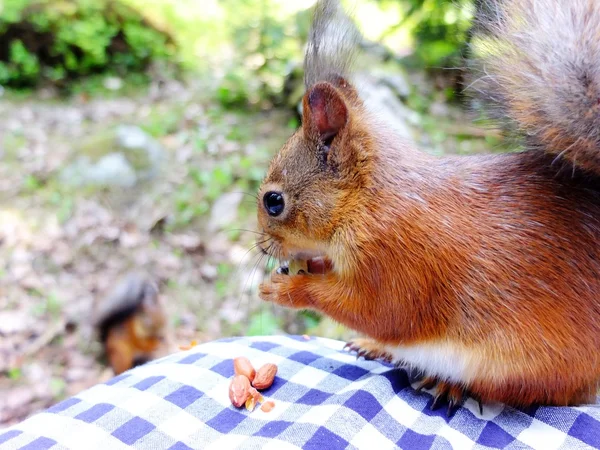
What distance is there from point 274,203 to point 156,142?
9.37 ft

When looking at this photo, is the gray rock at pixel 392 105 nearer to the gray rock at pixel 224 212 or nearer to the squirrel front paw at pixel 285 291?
the gray rock at pixel 224 212

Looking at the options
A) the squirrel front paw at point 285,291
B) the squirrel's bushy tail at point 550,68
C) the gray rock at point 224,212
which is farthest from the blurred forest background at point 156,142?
the squirrel front paw at point 285,291

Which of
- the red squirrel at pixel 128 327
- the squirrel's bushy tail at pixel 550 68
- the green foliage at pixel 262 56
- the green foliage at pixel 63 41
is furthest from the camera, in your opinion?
the green foliage at pixel 63 41

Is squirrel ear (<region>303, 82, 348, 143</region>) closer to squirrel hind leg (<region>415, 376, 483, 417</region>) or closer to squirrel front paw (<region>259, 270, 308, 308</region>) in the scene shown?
squirrel front paw (<region>259, 270, 308, 308</region>)

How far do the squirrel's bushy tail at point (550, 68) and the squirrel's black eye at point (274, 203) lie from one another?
564 millimetres

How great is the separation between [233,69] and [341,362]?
4.26m

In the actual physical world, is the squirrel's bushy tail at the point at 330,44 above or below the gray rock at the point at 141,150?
above

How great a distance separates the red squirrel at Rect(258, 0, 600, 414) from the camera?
3.38ft

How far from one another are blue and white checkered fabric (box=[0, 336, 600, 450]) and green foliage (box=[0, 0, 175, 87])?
454 cm

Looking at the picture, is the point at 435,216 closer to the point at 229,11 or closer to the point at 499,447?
the point at 499,447

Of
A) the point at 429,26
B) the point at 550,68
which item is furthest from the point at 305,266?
the point at 429,26

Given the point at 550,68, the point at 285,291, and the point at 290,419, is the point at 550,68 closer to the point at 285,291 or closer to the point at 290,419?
the point at 285,291

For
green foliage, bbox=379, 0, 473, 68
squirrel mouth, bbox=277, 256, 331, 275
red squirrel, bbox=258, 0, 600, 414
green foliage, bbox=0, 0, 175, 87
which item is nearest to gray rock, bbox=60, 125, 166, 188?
green foliage, bbox=0, 0, 175, 87

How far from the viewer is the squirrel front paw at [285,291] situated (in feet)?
4.25
